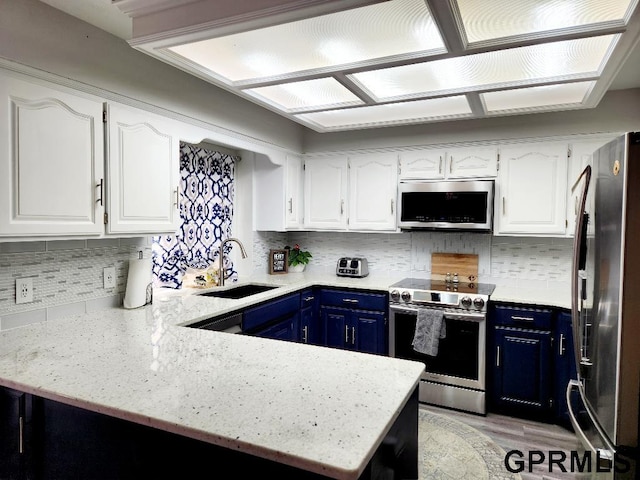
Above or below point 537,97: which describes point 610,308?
below

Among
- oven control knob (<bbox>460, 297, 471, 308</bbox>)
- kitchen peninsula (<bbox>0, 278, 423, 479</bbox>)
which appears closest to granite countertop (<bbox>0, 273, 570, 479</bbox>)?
kitchen peninsula (<bbox>0, 278, 423, 479</bbox>)

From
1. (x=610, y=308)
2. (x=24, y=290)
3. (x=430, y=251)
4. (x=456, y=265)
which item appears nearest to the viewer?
(x=610, y=308)

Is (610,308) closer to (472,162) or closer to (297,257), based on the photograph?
(472,162)

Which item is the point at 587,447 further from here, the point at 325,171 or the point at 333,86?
the point at 325,171

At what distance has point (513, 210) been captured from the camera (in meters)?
3.21

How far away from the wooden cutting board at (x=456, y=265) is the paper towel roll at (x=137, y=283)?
2460 mm

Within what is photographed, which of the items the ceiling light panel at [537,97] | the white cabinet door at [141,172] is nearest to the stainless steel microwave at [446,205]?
the ceiling light panel at [537,97]

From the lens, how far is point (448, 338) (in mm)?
3098

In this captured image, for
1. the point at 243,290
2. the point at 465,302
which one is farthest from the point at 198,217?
the point at 465,302

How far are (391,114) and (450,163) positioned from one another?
2.85ft

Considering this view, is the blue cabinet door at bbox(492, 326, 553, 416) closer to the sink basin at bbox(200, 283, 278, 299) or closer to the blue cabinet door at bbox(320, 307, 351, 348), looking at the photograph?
the blue cabinet door at bbox(320, 307, 351, 348)

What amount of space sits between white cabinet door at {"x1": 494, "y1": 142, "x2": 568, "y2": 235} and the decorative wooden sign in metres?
1.94

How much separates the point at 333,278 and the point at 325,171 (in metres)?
1.04

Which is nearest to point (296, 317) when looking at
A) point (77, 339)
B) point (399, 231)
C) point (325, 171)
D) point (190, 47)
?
point (399, 231)
